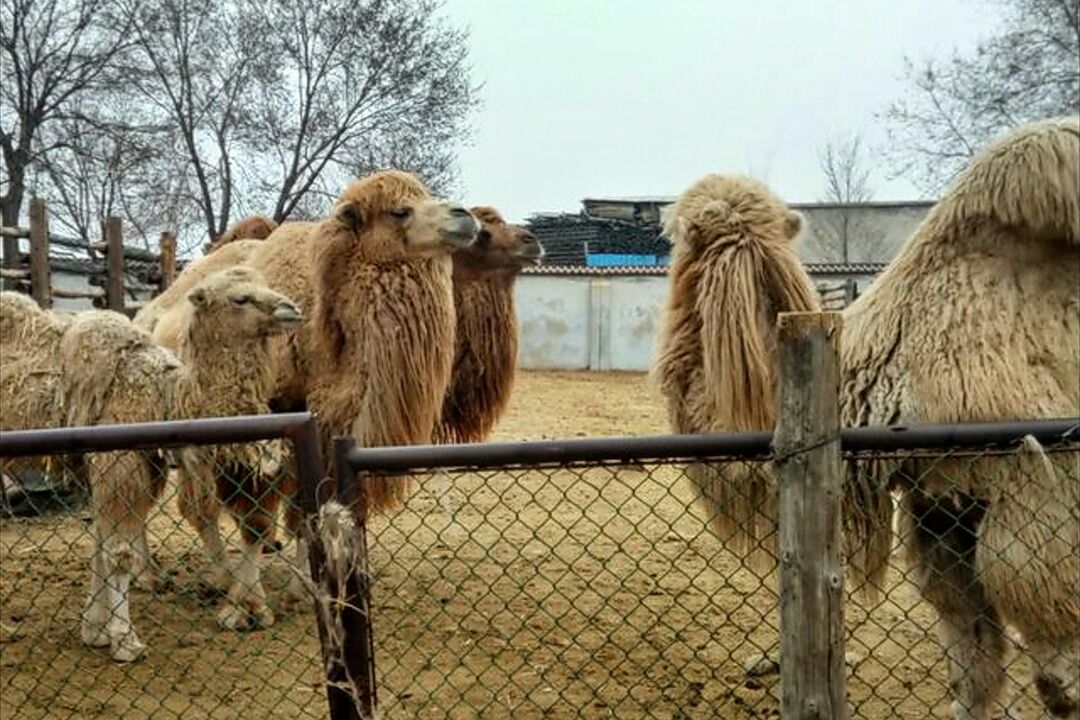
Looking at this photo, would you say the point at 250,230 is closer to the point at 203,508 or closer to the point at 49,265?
the point at 203,508

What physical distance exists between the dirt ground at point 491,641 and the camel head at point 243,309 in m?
1.00

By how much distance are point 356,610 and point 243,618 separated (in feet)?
9.93

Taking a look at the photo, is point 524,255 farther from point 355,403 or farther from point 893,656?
point 893,656

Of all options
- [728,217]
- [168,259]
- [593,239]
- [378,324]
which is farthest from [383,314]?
[593,239]

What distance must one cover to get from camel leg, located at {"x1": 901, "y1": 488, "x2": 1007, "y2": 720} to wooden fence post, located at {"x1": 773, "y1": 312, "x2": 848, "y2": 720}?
127 centimetres

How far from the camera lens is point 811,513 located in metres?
2.59

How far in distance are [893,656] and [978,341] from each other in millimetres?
2056

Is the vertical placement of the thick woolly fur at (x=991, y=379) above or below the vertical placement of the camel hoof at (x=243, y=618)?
above

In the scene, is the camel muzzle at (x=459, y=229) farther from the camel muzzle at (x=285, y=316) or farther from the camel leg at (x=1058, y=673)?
the camel leg at (x=1058, y=673)

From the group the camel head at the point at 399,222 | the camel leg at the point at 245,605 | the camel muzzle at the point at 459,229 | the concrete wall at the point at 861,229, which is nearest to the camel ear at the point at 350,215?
the camel head at the point at 399,222

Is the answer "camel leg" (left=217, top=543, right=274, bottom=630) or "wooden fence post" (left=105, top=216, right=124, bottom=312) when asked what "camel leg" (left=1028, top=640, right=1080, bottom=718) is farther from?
"wooden fence post" (left=105, top=216, right=124, bottom=312)

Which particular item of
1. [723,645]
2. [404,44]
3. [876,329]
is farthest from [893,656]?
[404,44]

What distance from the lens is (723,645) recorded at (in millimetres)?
5148

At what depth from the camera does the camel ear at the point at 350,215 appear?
5828 millimetres
